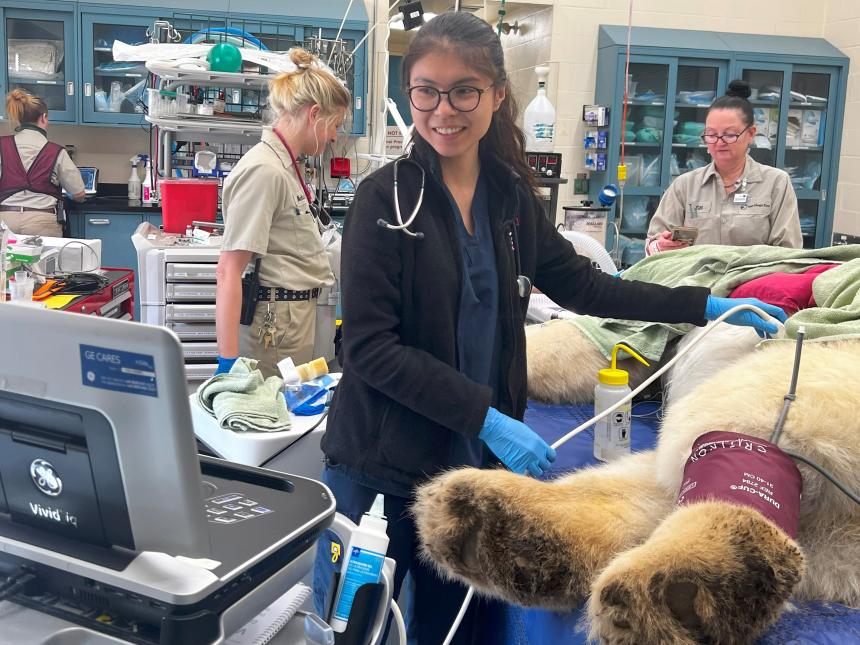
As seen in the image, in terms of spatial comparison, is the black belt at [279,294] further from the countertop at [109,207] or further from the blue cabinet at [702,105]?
the blue cabinet at [702,105]

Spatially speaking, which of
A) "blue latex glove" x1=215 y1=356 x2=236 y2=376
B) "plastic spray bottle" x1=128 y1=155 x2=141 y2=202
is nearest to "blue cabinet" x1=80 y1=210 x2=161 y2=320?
"plastic spray bottle" x1=128 y1=155 x2=141 y2=202

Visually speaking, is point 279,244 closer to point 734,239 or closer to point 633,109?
point 734,239

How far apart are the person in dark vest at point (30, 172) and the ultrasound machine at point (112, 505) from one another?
4.02m

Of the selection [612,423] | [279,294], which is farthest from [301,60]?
[612,423]

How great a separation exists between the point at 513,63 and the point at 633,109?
0.99m

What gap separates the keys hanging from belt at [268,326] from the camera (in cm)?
233

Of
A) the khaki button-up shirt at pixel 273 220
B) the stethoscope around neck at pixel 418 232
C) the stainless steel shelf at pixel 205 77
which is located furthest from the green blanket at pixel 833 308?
the stainless steel shelf at pixel 205 77

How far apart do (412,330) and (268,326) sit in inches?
49.9

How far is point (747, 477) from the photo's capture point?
81 centimetres

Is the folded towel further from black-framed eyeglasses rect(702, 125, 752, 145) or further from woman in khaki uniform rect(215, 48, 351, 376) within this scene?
black-framed eyeglasses rect(702, 125, 752, 145)

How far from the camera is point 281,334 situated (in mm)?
2363

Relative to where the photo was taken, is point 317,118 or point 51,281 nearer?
point 317,118

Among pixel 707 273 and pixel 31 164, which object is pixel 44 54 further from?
pixel 707 273

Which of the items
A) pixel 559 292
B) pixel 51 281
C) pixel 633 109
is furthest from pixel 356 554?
pixel 633 109
